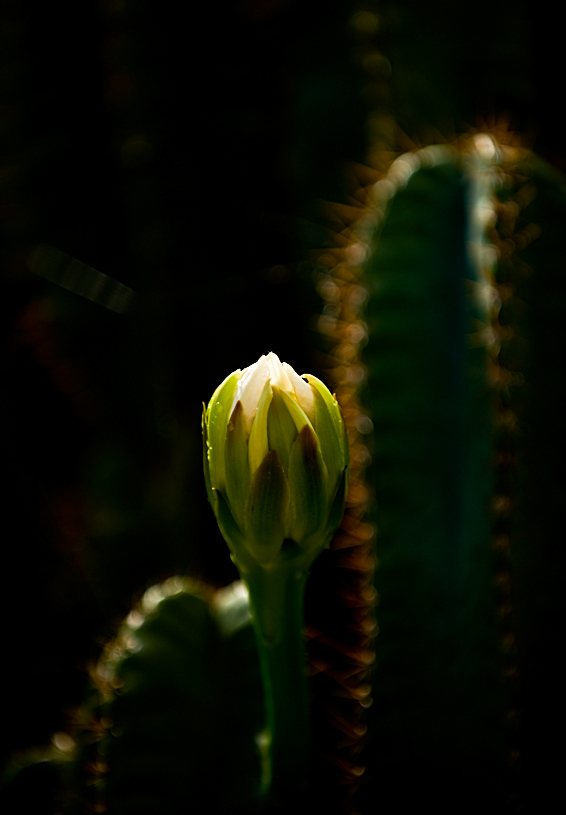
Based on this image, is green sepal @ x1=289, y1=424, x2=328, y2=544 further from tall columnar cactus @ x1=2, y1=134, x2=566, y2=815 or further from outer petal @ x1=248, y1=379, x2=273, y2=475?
tall columnar cactus @ x1=2, y1=134, x2=566, y2=815

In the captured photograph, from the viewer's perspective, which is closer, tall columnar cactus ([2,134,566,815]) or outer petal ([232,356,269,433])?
outer petal ([232,356,269,433])

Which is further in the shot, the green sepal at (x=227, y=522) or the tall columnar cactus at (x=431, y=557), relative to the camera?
the tall columnar cactus at (x=431, y=557)

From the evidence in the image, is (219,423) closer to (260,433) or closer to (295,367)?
(260,433)

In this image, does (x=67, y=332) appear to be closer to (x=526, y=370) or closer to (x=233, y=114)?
(x=233, y=114)

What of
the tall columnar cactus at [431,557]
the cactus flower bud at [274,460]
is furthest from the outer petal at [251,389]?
the tall columnar cactus at [431,557]

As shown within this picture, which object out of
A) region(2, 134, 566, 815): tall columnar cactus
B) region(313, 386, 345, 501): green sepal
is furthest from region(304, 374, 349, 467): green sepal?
region(2, 134, 566, 815): tall columnar cactus

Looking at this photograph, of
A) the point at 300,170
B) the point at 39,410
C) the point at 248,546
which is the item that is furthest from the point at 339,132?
the point at 248,546

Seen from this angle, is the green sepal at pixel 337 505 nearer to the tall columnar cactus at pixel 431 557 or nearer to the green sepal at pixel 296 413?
the green sepal at pixel 296 413

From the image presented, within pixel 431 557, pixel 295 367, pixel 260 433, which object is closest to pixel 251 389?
pixel 260 433
